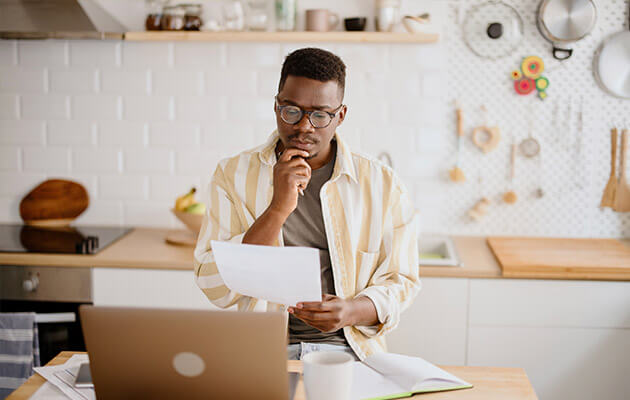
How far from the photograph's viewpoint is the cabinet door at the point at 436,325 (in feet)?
7.73

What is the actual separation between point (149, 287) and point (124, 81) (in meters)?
1.02

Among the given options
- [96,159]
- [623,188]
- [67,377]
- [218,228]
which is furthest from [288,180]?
[623,188]

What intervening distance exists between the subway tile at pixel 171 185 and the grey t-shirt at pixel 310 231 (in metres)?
1.25

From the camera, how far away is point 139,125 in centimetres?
293

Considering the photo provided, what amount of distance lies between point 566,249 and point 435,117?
0.78 m

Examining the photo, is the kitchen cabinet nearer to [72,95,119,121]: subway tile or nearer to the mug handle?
the mug handle

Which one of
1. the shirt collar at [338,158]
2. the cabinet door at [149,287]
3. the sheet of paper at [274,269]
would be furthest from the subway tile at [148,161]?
the sheet of paper at [274,269]

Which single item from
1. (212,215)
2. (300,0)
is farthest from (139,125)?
(212,215)

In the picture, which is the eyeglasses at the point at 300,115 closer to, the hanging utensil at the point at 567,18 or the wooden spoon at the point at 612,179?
the hanging utensil at the point at 567,18

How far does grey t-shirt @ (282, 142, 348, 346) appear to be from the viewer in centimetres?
176

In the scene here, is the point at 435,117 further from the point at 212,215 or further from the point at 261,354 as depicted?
the point at 261,354

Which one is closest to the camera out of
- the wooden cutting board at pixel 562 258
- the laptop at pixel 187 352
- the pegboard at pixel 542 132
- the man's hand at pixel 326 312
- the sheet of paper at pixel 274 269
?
the laptop at pixel 187 352

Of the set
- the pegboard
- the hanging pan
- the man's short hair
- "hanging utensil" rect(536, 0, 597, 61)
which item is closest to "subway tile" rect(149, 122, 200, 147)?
the pegboard

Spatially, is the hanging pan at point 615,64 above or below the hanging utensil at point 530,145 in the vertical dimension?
above
